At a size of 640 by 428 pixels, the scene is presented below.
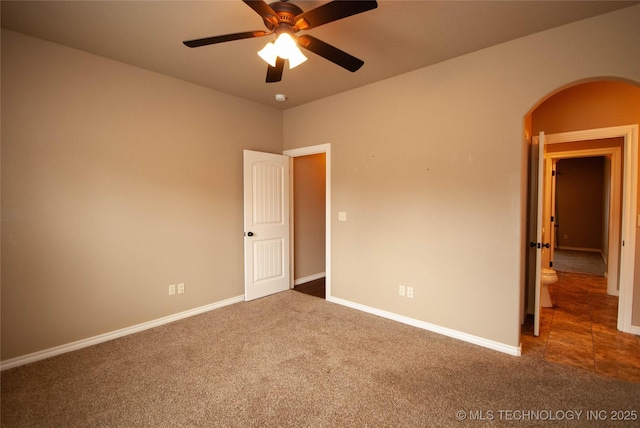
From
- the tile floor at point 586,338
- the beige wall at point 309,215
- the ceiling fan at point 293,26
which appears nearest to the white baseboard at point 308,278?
the beige wall at point 309,215

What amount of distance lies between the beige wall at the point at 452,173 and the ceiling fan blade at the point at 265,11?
1805 millimetres

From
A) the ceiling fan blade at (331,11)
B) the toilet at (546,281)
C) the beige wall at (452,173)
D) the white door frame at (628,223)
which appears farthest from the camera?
the toilet at (546,281)

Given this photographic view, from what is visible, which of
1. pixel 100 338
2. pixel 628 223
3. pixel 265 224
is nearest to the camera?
pixel 100 338

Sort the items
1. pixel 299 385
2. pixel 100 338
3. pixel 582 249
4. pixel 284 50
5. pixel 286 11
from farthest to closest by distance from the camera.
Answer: pixel 582 249 → pixel 100 338 → pixel 299 385 → pixel 284 50 → pixel 286 11

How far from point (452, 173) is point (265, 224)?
2.48m

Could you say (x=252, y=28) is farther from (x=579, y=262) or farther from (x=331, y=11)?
(x=579, y=262)

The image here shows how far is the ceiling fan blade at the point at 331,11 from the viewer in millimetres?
1473

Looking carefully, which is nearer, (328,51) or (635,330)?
(328,51)

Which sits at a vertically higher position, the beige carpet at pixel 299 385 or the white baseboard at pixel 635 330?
the white baseboard at pixel 635 330

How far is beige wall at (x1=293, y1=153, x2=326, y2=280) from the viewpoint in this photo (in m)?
4.68

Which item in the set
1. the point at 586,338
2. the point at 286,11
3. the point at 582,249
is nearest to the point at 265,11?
the point at 286,11

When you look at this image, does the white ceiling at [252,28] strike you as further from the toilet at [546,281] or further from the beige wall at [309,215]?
the toilet at [546,281]

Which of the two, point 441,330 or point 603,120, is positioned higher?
point 603,120

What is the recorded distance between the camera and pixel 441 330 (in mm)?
2922
